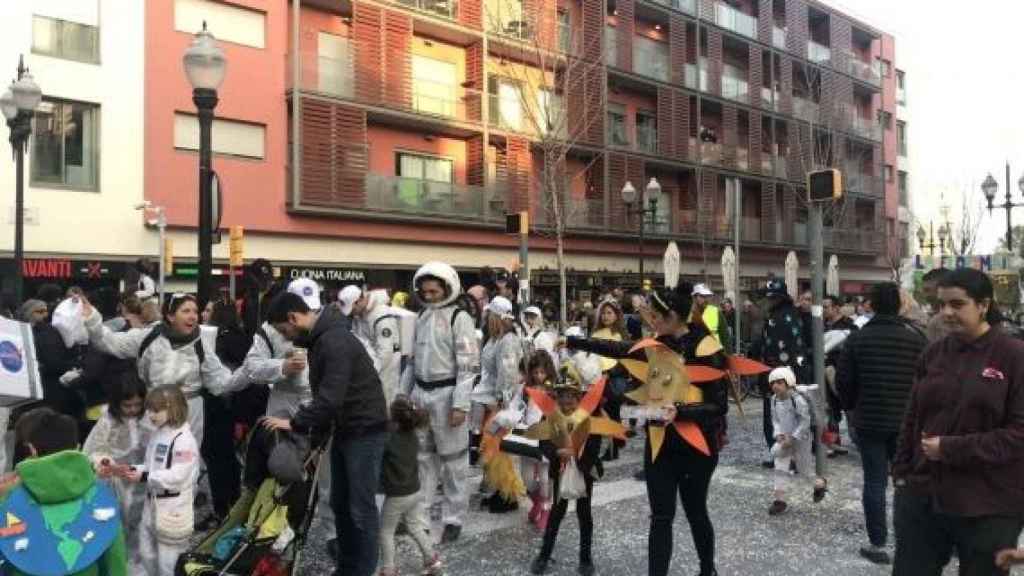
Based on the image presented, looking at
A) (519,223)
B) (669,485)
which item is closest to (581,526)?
(669,485)

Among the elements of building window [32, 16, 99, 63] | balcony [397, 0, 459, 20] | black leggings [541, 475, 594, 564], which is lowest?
black leggings [541, 475, 594, 564]

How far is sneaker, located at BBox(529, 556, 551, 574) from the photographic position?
587cm

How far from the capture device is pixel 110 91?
67.0 feet

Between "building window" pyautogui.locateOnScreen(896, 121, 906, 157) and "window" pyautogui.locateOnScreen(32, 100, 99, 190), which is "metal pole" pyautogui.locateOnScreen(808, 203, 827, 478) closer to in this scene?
"window" pyautogui.locateOnScreen(32, 100, 99, 190)

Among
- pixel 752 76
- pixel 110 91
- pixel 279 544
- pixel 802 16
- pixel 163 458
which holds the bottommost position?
pixel 279 544

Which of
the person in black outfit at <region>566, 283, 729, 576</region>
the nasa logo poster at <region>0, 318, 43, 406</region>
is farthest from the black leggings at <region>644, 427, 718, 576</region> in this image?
the nasa logo poster at <region>0, 318, 43, 406</region>

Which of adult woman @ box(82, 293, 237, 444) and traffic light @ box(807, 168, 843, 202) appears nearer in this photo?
adult woman @ box(82, 293, 237, 444)

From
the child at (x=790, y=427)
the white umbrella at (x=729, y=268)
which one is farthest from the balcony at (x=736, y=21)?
the child at (x=790, y=427)

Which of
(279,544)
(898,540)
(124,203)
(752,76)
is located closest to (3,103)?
(124,203)

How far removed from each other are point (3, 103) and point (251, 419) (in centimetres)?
967

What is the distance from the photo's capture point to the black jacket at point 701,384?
496 cm

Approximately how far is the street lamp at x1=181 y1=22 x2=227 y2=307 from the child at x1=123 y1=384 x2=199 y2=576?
3233 millimetres

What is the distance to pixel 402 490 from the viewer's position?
5.63 metres

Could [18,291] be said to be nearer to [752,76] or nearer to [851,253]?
[752,76]
